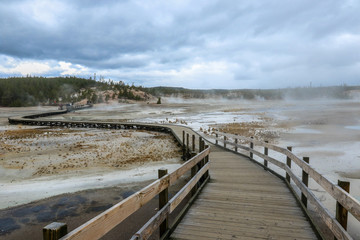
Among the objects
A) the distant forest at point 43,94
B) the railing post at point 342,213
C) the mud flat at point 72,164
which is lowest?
the mud flat at point 72,164

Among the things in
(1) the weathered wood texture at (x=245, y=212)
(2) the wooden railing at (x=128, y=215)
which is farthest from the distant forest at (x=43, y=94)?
(2) the wooden railing at (x=128, y=215)

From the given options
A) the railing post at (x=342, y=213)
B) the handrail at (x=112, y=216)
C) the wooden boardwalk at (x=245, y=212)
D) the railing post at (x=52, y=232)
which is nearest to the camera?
the railing post at (x=52, y=232)

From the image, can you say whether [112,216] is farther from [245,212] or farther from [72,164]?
[72,164]

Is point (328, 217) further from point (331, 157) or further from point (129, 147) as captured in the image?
point (129, 147)

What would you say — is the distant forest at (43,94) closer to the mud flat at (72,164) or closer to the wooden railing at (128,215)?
the mud flat at (72,164)

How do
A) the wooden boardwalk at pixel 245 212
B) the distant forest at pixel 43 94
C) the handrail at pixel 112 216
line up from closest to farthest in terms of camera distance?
the handrail at pixel 112 216 → the wooden boardwalk at pixel 245 212 → the distant forest at pixel 43 94

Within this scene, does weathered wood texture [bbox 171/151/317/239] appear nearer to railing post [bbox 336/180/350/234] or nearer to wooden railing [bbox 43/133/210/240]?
wooden railing [bbox 43/133/210/240]

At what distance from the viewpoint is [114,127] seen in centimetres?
2992

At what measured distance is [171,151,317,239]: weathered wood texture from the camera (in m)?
4.36

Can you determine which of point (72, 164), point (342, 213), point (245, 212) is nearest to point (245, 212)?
point (245, 212)

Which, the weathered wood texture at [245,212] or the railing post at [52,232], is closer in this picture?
the railing post at [52,232]

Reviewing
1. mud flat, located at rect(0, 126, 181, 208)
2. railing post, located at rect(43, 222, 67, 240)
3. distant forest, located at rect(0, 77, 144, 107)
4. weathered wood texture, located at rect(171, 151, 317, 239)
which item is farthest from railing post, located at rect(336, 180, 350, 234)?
distant forest, located at rect(0, 77, 144, 107)

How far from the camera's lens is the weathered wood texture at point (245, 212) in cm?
436

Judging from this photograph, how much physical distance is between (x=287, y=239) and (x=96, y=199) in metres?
6.17
